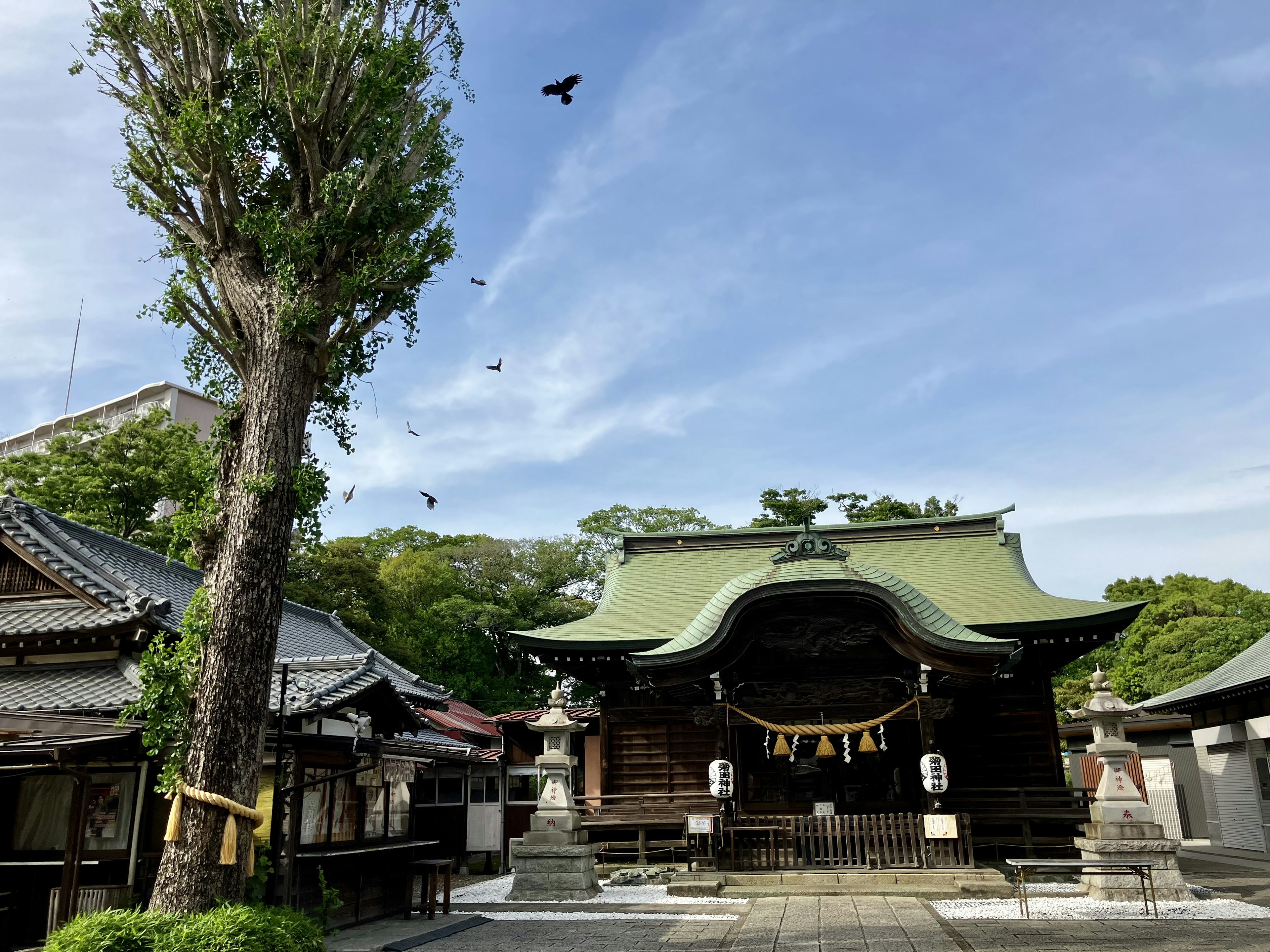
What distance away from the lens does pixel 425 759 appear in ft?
45.0

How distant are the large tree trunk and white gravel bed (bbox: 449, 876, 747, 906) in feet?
21.9

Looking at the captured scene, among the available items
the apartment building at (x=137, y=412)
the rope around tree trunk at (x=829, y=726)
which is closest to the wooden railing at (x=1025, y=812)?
the rope around tree trunk at (x=829, y=726)

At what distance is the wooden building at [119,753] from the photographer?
9188mm

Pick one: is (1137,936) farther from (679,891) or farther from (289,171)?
(289,171)

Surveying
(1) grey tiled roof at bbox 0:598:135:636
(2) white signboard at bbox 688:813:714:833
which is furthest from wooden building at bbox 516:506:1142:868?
(1) grey tiled roof at bbox 0:598:135:636

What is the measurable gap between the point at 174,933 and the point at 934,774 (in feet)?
35.3

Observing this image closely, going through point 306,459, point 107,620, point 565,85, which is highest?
point 565,85

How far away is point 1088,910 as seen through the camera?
435 inches

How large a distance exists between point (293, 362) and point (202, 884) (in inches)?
180

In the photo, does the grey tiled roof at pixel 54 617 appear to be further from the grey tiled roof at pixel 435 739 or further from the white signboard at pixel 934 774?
the white signboard at pixel 934 774

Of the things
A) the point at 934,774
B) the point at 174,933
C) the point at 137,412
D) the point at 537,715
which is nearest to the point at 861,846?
the point at 934,774

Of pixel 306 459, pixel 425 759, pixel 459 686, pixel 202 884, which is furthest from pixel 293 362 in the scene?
pixel 459 686

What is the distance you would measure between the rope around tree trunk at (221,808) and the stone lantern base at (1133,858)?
34.6 feet

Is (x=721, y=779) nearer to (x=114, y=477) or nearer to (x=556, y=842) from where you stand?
(x=556, y=842)
